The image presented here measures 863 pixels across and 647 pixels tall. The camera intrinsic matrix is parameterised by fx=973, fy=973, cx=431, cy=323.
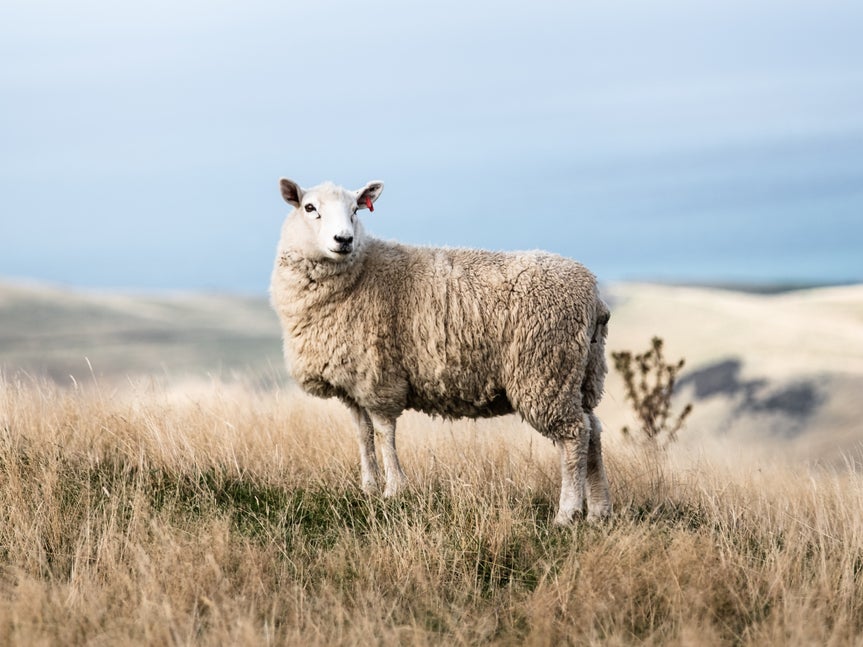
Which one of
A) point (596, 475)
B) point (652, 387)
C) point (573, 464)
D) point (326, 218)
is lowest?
point (596, 475)

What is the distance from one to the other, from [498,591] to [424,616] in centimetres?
68

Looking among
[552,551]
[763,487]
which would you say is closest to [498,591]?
[552,551]

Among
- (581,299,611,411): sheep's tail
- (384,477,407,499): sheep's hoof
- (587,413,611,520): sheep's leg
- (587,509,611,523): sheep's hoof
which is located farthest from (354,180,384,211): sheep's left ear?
(587,509,611,523): sheep's hoof

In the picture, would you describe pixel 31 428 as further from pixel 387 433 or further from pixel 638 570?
pixel 638 570

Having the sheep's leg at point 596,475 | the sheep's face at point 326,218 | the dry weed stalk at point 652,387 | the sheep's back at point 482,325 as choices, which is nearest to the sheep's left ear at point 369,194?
the sheep's face at point 326,218

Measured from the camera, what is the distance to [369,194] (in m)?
8.16

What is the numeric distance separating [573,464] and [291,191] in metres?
3.18

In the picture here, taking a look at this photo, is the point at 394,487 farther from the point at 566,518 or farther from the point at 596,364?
the point at 596,364

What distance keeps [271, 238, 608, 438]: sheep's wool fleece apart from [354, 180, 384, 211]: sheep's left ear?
0.43m

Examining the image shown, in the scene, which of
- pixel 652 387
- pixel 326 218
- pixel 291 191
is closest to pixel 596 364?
pixel 326 218

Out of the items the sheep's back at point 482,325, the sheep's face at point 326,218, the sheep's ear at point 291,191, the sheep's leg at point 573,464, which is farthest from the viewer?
the sheep's ear at point 291,191

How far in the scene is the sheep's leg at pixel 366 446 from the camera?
804 cm

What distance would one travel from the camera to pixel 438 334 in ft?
25.0

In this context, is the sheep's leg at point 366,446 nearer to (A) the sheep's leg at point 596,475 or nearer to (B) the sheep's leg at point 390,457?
(B) the sheep's leg at point 390,457
